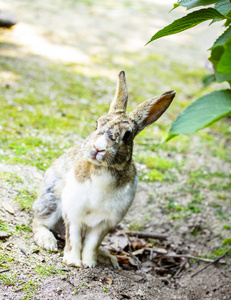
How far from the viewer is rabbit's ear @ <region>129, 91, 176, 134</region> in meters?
3.77

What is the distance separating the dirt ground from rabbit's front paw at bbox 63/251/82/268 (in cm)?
7

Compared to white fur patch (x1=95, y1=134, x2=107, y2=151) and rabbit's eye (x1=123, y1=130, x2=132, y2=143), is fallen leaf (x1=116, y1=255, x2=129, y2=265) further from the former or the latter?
white fur patch (x1=95, y1=134, x2=107, y2=151)

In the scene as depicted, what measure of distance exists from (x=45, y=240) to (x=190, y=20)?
238cm

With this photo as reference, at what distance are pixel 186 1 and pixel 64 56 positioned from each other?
6.71 m

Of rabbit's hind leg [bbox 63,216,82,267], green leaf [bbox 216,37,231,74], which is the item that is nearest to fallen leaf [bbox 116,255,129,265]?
rabbit's hind leg [bbox 63,216,82,267]

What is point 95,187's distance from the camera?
3537mm

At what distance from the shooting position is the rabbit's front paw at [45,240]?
A: 383 centimetres

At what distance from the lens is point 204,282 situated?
4.26m

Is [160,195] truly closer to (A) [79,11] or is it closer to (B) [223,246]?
(B) [223,246]

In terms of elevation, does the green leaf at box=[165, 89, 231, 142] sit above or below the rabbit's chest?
above

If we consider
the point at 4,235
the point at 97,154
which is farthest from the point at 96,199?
the point at 4,235

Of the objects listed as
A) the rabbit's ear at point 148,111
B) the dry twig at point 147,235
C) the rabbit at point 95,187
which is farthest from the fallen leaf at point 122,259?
the rabbit's ear at point 148,111

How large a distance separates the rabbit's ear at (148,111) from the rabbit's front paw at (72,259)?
130 centimetres

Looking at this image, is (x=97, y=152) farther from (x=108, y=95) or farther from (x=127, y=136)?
(x=108, y=95)
